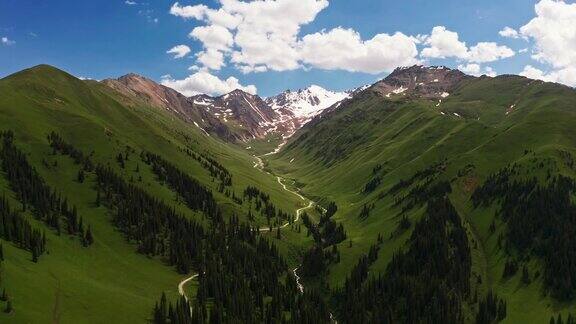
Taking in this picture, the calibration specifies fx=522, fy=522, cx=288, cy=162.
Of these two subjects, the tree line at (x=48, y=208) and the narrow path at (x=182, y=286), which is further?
the tree line at (x=48, y=208)

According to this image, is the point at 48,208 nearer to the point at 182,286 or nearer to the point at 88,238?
the point at 88,238

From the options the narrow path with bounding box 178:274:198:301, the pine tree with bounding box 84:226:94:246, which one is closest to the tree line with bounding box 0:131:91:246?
the pine tree with bounding box 84:226:94:246

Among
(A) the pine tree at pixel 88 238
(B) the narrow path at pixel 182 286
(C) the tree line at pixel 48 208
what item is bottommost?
(B) the narrow path at pixel 182 286

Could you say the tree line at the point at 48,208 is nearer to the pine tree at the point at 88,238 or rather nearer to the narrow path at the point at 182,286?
the pine tree at the point at 88,238

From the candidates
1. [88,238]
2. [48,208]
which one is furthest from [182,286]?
[48,208]

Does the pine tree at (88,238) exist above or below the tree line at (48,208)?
below

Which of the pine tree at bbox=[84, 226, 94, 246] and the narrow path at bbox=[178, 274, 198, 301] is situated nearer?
the narrow path at bbox=[178, 274, 198, 301]

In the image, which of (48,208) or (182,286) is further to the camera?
(48,208)

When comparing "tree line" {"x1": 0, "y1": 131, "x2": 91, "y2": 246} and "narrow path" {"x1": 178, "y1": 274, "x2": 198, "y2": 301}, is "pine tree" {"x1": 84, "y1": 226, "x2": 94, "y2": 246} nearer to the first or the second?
"tree line" {"x1": 0, "y1": 131, "x2": 91, "y2": 246}

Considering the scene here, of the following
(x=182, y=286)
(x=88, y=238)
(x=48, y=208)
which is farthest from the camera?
(x=48, y=208)

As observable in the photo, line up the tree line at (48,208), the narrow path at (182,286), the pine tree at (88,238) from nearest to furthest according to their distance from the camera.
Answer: the narrow path at (182,286), the tree line at (48,208), the pine tree at (88,238)

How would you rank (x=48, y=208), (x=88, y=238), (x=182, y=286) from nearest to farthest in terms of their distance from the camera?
(x=182, y=286)
(x=88, y=238)
(x=48, y=208)

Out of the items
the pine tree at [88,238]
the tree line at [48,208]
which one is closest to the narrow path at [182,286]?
the pine tree at [88,238]
